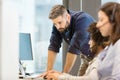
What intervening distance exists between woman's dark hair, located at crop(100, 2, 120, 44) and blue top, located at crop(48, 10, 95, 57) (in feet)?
2.12

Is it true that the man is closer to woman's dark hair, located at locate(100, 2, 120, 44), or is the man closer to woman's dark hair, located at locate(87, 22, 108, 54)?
woman's dark hair, located at locate(87, 22, 108, 54)

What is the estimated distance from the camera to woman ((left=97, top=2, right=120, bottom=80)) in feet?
5.07

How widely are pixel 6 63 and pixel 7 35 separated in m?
0.14

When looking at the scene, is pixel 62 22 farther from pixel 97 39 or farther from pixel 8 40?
pixel 8 40

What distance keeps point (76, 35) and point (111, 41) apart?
2.55ft

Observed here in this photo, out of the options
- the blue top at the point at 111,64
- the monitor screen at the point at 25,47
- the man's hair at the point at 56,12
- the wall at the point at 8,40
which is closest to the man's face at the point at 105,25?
the blue top at the point at 111,64

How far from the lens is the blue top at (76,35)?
236 centimetres

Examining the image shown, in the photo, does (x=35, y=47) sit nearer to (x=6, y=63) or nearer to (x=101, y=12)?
(x=101, y=12)

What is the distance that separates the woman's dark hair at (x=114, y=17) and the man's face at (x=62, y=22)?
72cm

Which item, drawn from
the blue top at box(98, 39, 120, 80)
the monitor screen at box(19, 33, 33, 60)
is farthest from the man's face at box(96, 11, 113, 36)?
the monitor screen at box(19, 33, 33, 60)

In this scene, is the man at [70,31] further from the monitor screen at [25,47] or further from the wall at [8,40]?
the wall at [8,40]

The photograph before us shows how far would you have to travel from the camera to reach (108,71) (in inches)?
62.1

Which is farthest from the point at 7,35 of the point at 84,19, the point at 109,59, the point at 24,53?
the point at 24,53

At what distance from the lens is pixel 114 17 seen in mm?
1649
